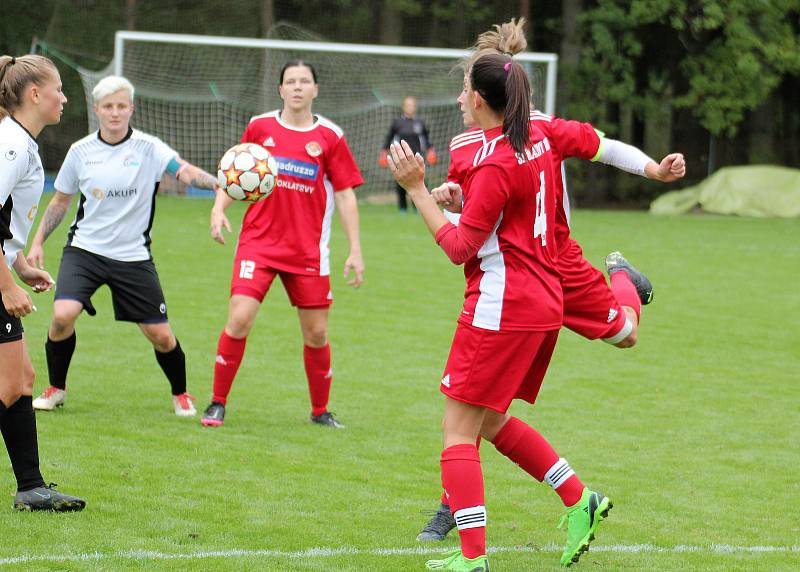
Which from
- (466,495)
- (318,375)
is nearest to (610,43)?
(318,375)

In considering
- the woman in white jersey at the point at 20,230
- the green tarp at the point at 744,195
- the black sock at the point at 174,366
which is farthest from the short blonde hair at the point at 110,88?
the green tarp at the point at 744,195

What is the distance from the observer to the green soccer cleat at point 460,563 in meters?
4.02

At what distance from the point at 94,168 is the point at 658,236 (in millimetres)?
13825

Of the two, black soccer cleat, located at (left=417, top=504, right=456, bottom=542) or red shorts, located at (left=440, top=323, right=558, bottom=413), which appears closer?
red shorts, located at (left=440, top=323, right=558, bottom=413)

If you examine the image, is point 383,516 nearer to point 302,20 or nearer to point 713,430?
point 713,430

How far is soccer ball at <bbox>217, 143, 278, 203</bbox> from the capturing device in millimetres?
6141

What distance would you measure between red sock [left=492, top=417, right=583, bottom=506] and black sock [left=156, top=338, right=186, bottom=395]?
2.92m

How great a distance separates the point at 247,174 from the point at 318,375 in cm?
137

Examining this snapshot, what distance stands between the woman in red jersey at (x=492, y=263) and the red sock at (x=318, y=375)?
2705 mm

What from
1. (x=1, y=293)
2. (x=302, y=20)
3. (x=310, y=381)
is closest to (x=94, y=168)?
(x=310, y=381)

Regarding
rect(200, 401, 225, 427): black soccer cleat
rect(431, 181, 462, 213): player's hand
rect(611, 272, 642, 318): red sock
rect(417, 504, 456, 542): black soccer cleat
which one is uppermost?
rect(431, 181, 462, 213): player's hand

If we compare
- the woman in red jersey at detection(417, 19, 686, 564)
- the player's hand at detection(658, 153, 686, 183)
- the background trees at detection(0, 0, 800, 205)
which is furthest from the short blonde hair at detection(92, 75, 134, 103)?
the background trees at detection(0, 0, 800, 205)

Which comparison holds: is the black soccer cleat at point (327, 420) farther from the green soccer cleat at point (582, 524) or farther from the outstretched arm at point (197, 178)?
the green soccer cleat at point (582, 524)

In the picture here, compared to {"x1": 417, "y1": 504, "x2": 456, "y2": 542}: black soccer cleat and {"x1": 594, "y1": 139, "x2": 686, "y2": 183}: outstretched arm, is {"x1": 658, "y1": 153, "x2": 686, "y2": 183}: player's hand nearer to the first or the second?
{"x1": 594, "y1": 139, "x2": 686, "y2": 183}: outstretched arm
